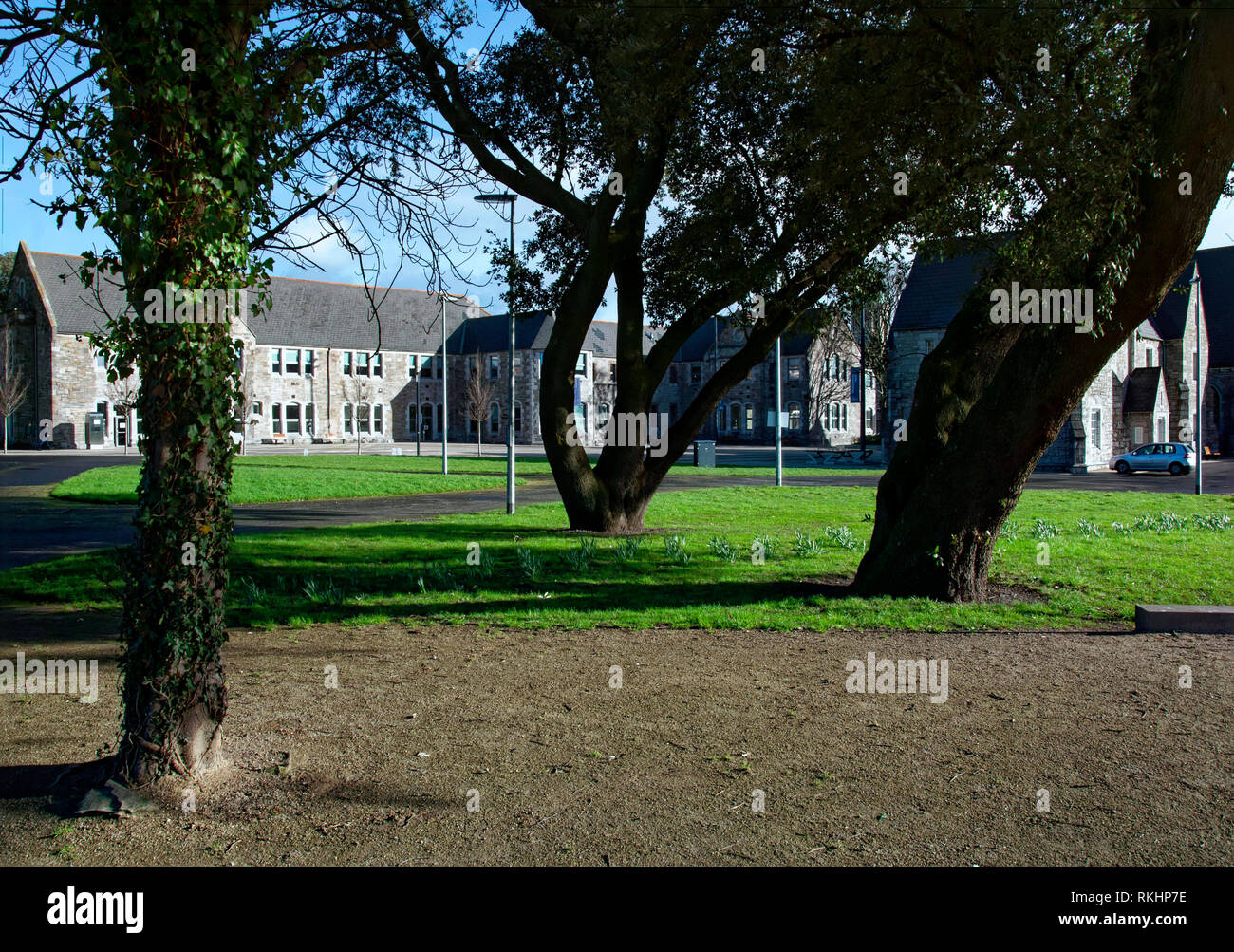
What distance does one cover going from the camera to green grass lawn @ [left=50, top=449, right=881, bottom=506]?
2466 centimetres

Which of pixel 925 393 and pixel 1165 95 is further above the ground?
pixel 1165 95

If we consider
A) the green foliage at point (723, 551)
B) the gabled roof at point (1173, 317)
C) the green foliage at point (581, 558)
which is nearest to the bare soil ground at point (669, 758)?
the green foliage at point (581, 558)

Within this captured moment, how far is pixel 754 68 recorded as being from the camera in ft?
36.1

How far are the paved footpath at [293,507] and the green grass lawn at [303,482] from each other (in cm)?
94

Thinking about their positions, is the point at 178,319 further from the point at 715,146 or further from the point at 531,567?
the point at 715,146

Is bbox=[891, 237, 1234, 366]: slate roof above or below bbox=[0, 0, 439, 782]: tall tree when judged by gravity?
above

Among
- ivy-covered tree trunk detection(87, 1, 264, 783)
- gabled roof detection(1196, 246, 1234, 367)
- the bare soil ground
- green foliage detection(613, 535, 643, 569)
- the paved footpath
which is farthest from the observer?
gabled roof detection(1196, 246, 1234, 367)

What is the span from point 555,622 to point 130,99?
19.2ft

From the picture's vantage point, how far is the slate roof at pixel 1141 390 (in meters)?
45.9

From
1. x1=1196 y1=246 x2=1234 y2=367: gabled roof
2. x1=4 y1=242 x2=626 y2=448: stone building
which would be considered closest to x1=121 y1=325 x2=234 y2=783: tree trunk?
x1=4 y1=242 x2=626 y2=448: stone building

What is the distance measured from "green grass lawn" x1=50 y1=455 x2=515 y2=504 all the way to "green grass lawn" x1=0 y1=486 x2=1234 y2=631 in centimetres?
851

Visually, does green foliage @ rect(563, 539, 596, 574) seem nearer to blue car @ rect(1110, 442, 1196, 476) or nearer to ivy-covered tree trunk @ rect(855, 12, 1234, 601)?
ivy-covered tree trunk @ rect(855, 12, 1234, 601)
